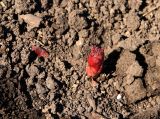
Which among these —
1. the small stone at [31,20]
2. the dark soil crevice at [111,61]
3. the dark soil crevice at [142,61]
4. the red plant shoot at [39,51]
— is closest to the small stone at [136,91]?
the dark soil crevice at [142,61]

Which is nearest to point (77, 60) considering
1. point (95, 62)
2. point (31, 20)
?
point (95, 62)

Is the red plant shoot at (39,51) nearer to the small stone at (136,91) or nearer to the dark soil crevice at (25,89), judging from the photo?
the dark soil crevice at (25,89)

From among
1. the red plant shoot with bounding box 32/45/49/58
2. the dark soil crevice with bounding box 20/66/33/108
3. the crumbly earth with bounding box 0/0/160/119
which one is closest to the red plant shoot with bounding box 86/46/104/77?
the crumbly earth with bounding box 0/0/160/119

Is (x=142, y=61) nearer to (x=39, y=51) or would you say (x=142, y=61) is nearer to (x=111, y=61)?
(x=111, y=61)

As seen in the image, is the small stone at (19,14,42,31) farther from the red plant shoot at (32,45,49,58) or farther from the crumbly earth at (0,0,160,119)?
the red plant shoot at (32,45,49,58)

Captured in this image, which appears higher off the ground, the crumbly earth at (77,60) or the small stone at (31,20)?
the small stone at (31,20)
